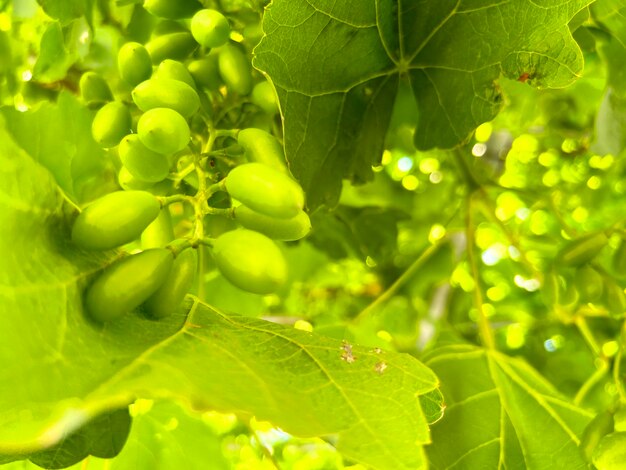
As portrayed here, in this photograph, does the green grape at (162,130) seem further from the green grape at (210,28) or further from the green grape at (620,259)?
the green grape at (620,259)

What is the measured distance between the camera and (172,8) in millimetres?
622

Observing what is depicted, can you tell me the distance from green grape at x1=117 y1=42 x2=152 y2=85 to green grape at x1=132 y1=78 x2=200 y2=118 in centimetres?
7

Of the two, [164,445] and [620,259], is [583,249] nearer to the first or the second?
[620,259]

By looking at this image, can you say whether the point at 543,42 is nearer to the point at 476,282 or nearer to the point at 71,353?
the point at 476,282

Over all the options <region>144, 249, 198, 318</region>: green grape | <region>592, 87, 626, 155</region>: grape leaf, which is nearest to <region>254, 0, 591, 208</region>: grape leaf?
<region>144, 249, 198, 318</region>: green grape

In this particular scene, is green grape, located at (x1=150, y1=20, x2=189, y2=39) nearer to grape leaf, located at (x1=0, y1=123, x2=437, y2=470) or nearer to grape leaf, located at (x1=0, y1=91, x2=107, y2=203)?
grape leaf, located at (x1=0, y1=91, x2=107, y2=203)

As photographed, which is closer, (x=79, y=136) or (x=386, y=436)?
(x=386, y=436)

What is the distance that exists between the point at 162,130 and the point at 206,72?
0.46 ft

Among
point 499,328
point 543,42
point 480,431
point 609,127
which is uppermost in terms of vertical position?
point 543,42

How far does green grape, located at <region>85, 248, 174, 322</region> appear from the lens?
441 millimetres

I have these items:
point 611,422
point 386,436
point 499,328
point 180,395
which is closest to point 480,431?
point 611,422

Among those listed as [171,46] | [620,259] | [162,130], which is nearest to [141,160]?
[162,130]

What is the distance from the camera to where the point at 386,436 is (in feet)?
1.44

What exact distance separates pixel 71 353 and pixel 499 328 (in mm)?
1019
